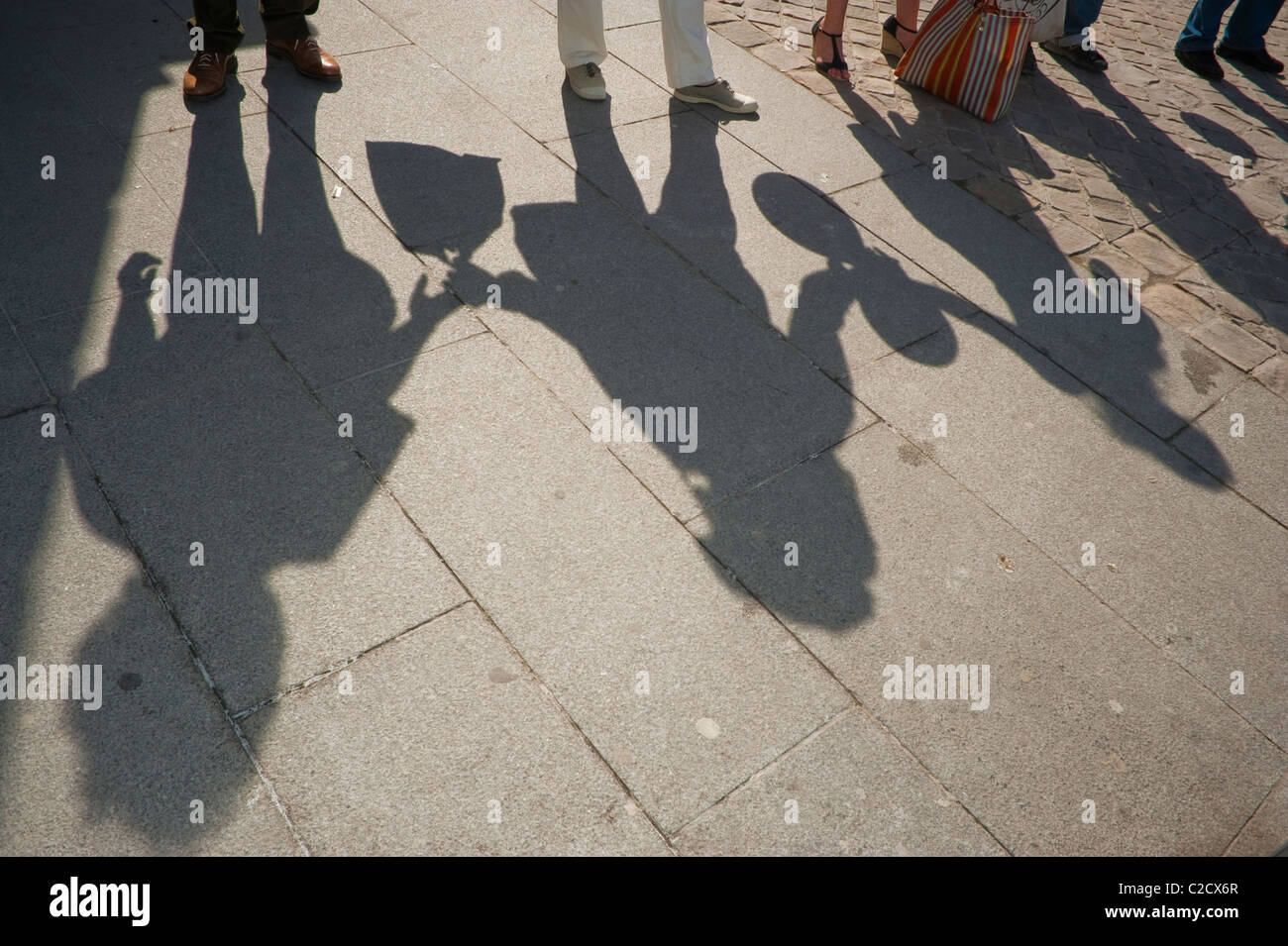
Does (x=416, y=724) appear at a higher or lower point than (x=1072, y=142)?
lower

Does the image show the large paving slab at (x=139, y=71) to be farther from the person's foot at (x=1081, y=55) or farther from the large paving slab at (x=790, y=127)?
the person's foot at (x=1081, y=55)

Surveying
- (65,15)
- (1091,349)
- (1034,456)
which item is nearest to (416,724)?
(1034,456)

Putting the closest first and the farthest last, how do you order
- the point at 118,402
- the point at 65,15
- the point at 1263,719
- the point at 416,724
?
the point at 416,724 < the point at 1263,719 < the point at 118,402 < the point at 65,15

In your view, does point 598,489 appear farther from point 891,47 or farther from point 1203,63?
point 1203,63

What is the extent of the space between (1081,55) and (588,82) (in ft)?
14.7

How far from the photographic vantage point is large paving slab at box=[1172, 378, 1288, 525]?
4.09m

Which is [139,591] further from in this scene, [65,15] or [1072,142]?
[1072,142]

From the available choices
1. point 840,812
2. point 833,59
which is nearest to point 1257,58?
point 833,59

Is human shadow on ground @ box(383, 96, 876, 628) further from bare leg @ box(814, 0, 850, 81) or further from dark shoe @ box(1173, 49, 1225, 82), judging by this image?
dark shoe @ box(1173, 49, 1225, 82)

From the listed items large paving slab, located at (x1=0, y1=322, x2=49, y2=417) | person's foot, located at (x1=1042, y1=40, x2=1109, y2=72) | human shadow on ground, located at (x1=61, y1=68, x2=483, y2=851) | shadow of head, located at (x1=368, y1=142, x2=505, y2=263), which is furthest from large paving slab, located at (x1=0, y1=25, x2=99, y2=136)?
person's foot, located at (x1=1042, y1=40, x2=1109, y2=72)

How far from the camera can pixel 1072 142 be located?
663 centimetres

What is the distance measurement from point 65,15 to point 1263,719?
7913mm

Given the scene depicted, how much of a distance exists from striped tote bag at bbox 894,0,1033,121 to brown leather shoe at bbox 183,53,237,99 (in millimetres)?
4799

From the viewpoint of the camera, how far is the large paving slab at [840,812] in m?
2.68
